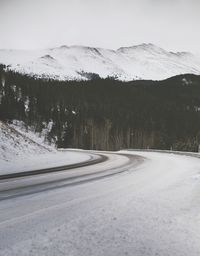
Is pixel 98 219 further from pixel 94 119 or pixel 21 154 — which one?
pixel 94 119

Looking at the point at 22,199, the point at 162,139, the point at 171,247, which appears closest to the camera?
the point at 171,247

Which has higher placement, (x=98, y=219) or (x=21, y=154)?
(x=98, y=219)

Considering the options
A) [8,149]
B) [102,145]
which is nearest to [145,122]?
[102,145]

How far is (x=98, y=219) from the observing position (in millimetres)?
8188

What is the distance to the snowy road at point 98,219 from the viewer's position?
6.31 meters

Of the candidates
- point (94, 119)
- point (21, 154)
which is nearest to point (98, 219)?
point (21, 154)

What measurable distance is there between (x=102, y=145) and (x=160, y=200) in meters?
121

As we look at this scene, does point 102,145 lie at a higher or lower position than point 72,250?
lower

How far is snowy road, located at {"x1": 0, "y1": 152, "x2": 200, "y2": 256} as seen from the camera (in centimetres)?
631

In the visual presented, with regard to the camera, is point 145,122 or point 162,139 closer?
point 162,139

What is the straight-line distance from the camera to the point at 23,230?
708 cm

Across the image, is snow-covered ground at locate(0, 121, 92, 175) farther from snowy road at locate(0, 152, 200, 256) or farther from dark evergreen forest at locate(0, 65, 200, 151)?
dark evergreen forest at locate(0, 65, 200, 151)

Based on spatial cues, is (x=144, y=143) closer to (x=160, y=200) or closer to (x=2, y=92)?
(x=2, y=92)

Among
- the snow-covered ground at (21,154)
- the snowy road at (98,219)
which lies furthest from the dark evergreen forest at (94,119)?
the snowy road at (98,219)
